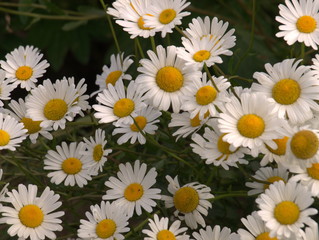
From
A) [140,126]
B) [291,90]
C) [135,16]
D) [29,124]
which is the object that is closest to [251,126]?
[291,90]

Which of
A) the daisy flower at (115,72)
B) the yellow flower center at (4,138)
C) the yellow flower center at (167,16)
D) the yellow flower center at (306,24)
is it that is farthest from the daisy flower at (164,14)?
the yellow flower center at (4,138)

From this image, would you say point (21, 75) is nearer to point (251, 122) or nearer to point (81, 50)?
point (251, 122)

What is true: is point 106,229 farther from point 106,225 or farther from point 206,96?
point 206,96

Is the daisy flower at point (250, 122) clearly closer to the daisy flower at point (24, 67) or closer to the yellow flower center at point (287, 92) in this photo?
the yellow flower center at point (287, 92)

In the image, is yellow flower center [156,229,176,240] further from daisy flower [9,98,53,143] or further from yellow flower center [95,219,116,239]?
daisy flower [9,98,53,143]

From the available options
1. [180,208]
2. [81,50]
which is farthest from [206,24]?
[81,50]
